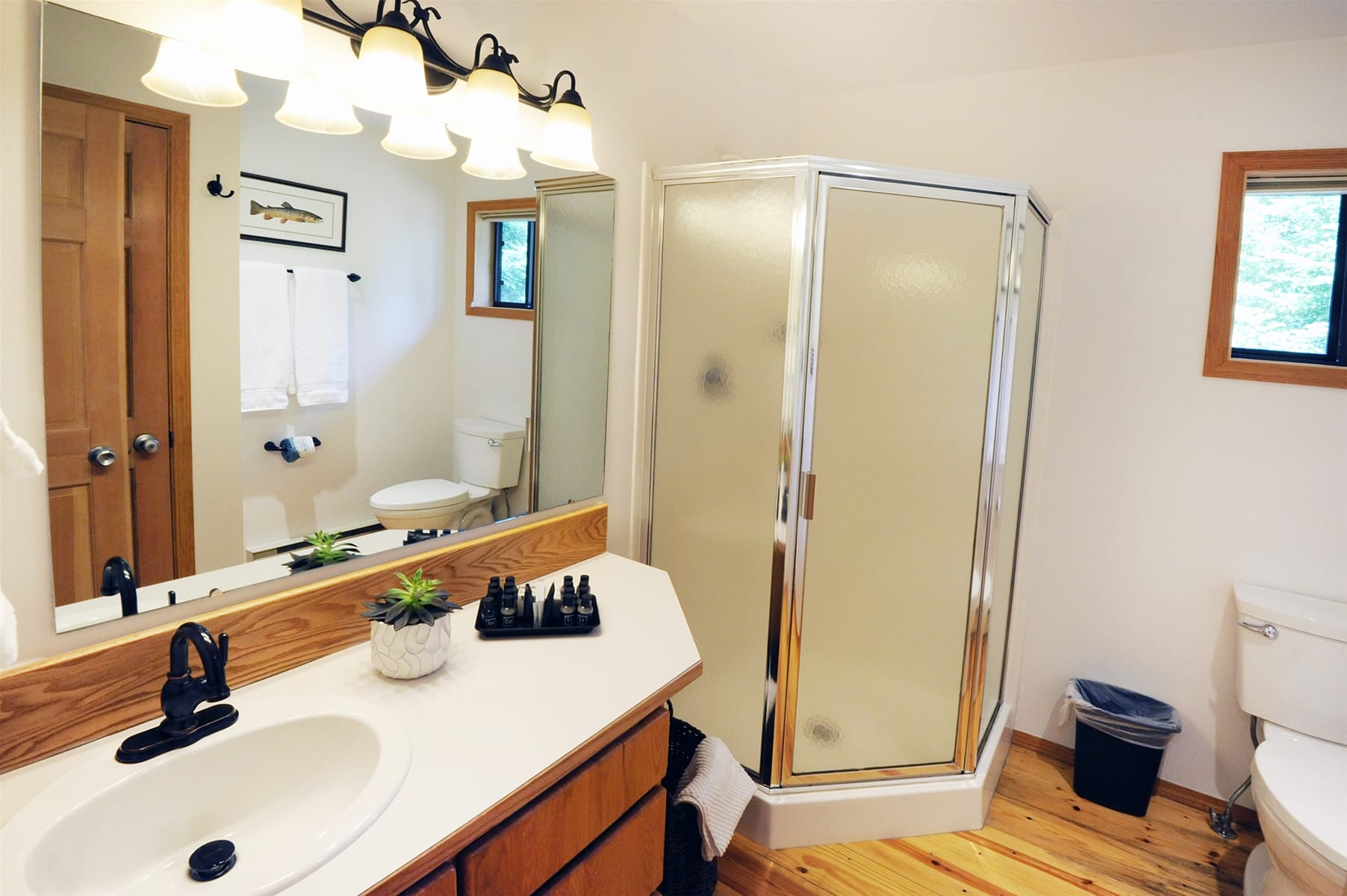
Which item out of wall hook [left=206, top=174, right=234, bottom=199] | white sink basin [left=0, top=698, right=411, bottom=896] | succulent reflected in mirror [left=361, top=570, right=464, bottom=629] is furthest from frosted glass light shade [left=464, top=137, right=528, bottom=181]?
white sink basin [left=0, top=698, right=411, bottom=896]

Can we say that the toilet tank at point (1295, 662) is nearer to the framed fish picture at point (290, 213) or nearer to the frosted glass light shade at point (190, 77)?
the framed fish picture at point (290, 213)

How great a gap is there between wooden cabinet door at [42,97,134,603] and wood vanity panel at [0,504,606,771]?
119 millimetres

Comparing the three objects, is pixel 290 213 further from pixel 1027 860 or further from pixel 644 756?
pixel 1027 860

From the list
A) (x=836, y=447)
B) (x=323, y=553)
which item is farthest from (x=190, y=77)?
(x=836, y=447)

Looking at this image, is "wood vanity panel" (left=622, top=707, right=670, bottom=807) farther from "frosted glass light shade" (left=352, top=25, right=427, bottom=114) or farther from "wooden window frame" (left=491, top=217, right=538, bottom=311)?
"frosted glass light shade" (left=352, top=25, right=427, bottom=114)

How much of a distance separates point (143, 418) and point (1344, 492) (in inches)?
118

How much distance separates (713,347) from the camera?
6.86 ft

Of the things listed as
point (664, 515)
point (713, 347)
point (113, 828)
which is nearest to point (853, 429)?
point (713, 347)

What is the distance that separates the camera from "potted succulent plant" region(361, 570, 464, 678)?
127 cm

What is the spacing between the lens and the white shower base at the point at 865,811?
6.88 ft

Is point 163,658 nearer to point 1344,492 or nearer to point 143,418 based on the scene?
point 143,418

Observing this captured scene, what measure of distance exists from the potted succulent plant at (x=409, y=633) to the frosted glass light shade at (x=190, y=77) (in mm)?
866

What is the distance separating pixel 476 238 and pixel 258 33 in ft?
1.94

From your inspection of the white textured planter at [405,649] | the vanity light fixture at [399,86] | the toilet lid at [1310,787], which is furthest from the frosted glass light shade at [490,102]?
the toilet lid at [1310,787]
